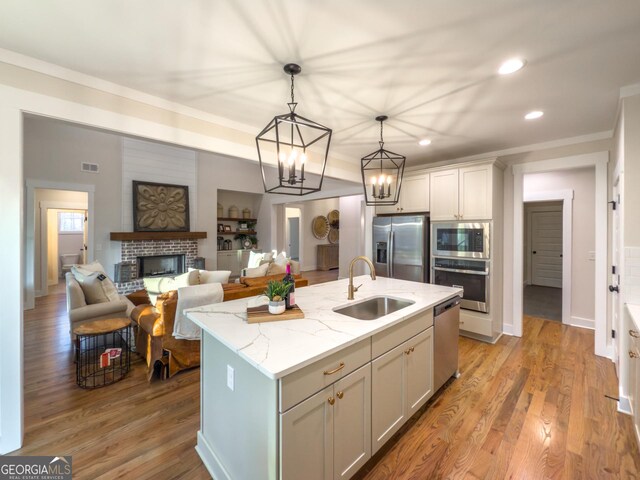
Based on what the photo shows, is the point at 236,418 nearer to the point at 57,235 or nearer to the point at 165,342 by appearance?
the point at 165,342

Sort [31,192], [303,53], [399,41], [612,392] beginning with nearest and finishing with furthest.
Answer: [399,41] → [303,53] → [612,392] → [31,192]

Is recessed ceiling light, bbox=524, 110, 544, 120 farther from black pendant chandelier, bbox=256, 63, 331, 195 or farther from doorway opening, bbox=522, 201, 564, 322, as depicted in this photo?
doorway opening, bbox=522, 201, 564, 322

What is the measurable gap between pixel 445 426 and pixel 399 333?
2.88ft

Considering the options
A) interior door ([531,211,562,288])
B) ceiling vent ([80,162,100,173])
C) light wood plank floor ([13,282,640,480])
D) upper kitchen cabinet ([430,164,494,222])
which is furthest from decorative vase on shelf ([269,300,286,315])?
interior door ([531,211,562,288])

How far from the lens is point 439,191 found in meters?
3.96

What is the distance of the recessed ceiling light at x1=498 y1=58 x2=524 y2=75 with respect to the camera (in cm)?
190

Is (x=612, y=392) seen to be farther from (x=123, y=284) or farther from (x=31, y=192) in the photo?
(x=31, y=192)

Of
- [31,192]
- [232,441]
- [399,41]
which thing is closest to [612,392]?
[232,441]

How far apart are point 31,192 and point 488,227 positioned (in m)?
7.60

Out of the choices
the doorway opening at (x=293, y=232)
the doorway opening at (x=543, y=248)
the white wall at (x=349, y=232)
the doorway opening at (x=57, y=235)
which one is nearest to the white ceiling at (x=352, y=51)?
the white wall at (x=349, y=232)

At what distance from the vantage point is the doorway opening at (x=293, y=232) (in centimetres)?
996

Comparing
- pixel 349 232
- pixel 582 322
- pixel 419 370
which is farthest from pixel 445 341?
pixel 349 232

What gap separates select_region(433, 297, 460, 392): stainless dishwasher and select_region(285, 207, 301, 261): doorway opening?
7.50 metres

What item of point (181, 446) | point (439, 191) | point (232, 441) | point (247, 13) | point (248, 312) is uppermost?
point (247, 13)
